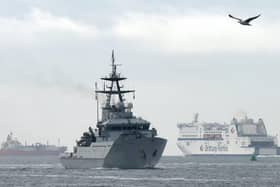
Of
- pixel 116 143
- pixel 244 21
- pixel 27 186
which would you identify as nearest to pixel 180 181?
pixel 27 186

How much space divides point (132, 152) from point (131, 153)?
0.57 feet

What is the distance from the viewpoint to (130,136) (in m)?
114

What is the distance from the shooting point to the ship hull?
114m

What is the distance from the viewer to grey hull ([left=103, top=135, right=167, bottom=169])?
114 m

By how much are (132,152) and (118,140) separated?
104 inches

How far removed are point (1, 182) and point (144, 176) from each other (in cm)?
1479

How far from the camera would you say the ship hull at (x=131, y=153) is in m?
114

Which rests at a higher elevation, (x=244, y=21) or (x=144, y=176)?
(x=244, y=21)

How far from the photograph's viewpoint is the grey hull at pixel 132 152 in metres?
114

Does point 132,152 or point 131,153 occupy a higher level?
point 132,152

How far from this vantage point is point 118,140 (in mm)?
113125

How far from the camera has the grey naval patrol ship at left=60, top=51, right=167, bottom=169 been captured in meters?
114

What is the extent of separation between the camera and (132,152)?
115 m

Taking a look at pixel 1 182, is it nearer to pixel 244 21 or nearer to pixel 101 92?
pixel 101 92
